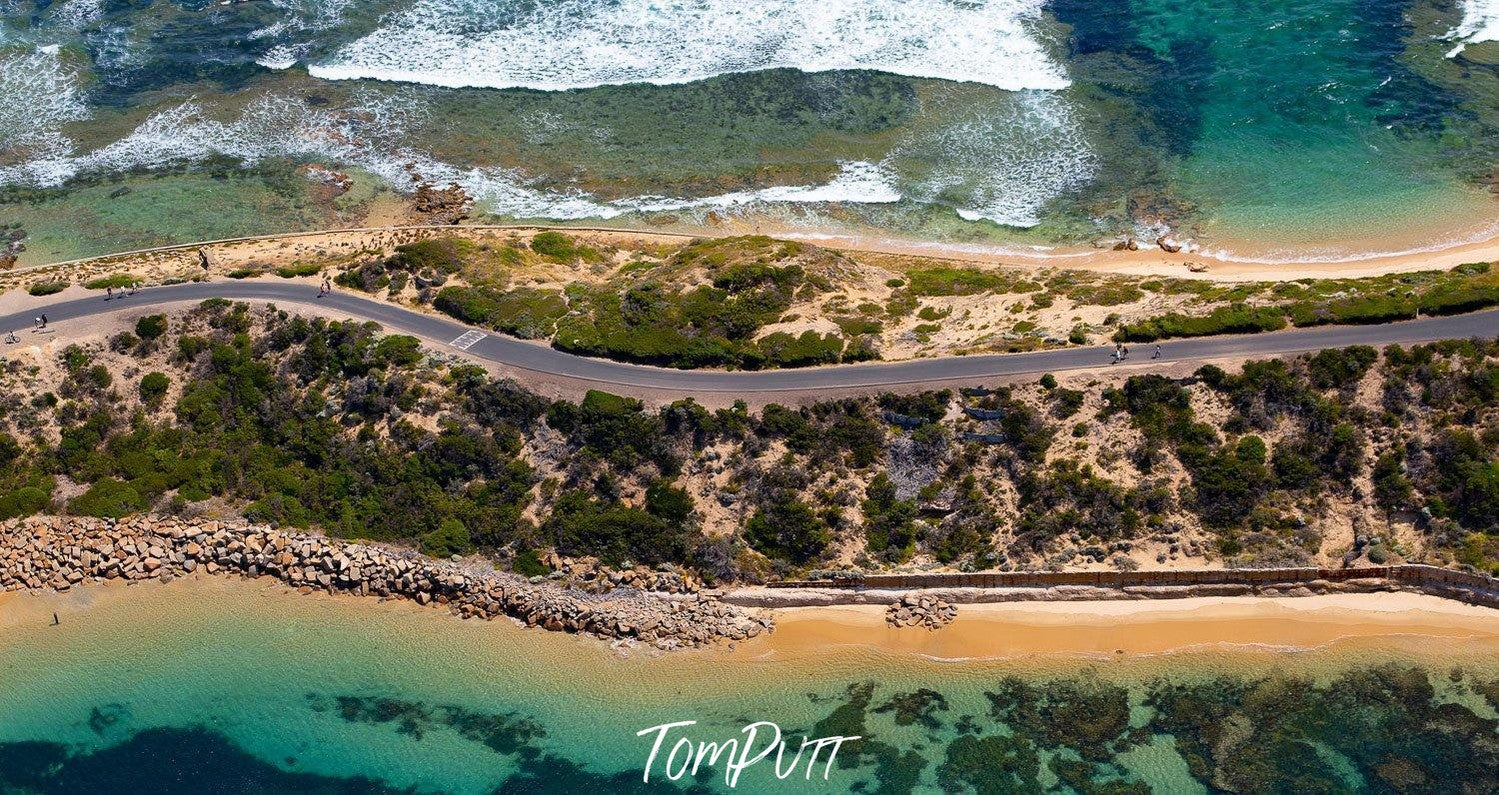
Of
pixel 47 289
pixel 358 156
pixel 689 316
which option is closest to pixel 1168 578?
pixel 689 316

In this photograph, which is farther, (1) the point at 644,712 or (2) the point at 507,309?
(2) the point at 507,309

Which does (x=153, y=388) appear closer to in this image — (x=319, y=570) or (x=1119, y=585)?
(x=319, y=570)

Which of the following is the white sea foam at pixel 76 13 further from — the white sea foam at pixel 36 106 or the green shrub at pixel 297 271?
the green shrub at pixel 297 271

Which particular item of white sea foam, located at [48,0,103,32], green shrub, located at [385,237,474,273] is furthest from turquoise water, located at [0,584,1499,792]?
white sea foam, located at [48,0,103,32]

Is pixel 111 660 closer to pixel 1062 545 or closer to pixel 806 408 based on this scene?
pixel 806 408

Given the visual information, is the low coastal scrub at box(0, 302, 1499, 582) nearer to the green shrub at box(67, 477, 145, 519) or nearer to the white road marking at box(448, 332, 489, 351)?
the green shrub at box(67, 477, 145, 519)

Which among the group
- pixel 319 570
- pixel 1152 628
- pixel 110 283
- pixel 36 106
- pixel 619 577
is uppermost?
pixel 36 106
